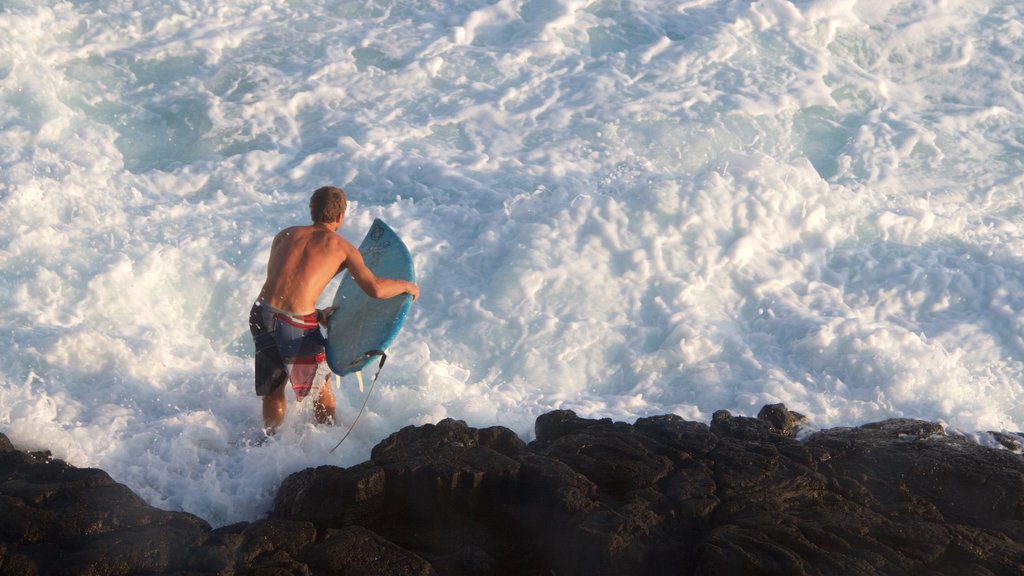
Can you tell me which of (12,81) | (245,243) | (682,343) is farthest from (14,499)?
(12,81)

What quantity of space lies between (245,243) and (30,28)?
5055 millimetres

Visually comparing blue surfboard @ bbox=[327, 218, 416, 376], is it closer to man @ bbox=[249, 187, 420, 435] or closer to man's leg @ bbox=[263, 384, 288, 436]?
man @ bbox=[249, 187, 420, 435]

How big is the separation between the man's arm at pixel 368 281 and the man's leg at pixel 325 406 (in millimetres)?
688

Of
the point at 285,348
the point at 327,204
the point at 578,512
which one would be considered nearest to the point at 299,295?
the point at 285,348

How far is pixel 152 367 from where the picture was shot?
6.47 metres

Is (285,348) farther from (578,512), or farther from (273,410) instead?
(578,512)

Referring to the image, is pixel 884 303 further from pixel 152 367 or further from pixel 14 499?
pixel 14 499

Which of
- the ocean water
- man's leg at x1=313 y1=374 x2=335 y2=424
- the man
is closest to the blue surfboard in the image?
the man

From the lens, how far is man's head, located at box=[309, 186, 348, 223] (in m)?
5.44

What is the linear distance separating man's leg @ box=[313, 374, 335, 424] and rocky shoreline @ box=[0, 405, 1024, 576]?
2.42ft

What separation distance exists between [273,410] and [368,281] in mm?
945

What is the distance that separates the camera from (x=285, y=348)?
5449mm

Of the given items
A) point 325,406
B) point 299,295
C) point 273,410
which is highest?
point 299,295

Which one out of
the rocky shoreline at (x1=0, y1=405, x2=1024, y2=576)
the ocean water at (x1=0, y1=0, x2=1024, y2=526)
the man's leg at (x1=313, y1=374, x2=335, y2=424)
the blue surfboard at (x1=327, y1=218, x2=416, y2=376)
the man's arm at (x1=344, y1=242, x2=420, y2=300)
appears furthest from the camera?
the ocean water at (x1=0, y1=0, x2=1024, y2=526)
